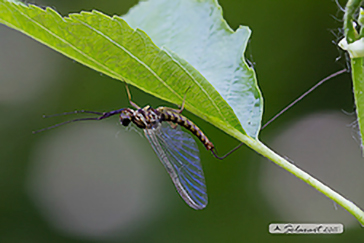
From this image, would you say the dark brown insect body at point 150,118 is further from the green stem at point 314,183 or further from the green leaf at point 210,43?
the green stem at point 314,183

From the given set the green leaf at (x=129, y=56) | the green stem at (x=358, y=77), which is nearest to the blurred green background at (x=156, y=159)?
the green leaf at (x=129, y=56)

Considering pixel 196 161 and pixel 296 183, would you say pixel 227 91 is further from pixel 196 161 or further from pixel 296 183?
pixel 296 183

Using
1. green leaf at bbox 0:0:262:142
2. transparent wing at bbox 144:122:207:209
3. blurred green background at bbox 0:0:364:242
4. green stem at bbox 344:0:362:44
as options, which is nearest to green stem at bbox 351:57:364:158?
green stem at bbox 344:0:362:44

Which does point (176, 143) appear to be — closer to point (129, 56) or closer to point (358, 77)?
point (129, 56)

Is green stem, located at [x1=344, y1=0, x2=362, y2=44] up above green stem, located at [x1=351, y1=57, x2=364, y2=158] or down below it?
above

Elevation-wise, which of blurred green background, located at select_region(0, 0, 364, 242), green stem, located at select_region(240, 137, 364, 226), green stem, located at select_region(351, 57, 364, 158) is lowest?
blurred green background, located at select_region(0, 0, 364, 242)

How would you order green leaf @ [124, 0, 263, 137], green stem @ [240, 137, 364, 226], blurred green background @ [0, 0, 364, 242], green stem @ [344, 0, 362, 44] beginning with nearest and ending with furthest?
1. green stem @ [344, 0, 362, 44]
2. green stem @ [240, 137, 364, 226]
3. green leaf @ [124, 0, 263, 137]
4. blurred green background @ [0, 0, 364, 242]

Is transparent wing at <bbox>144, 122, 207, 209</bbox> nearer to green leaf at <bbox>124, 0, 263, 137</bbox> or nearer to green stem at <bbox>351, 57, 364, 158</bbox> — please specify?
green leaf at <bbox>124, 0, 263, 137</bbox>

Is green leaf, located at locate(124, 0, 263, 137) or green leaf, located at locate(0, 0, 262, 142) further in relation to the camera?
green leaf, located at locate(124, 0, 263, 137)
